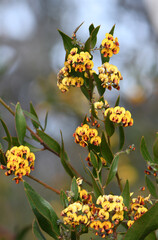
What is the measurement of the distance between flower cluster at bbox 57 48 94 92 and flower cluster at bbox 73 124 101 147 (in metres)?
0.06

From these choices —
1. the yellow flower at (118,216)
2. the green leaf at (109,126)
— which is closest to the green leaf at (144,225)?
the yellow flower at (118,216)

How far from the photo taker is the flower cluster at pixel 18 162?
346 mm

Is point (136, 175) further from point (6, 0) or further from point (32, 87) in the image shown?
point (6, 0)

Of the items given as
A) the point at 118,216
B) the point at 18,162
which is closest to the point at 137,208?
the point at 118,216

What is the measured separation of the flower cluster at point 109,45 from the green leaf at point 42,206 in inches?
7.0

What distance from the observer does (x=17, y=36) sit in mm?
2654

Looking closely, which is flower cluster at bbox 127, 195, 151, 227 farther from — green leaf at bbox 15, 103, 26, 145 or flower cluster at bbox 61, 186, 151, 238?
green leaf at bbox 15, 103, 26, 145

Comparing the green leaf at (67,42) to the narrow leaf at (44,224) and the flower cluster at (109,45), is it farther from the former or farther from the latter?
the narrow leaf at (44,224)

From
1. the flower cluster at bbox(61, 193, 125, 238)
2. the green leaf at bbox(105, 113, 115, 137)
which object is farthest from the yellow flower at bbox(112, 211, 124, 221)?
the green leaf at bbox(105, 113, 115, 137)

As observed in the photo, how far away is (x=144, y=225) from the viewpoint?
0.30 meters

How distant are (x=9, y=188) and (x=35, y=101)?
875 mm

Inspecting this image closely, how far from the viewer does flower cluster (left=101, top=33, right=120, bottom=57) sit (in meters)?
0.39

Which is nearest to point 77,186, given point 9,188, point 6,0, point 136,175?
point 9,188

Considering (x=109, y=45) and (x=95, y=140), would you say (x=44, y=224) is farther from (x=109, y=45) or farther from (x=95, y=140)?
(x=109, y=45)
